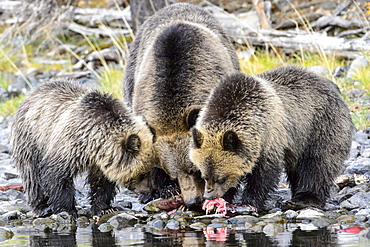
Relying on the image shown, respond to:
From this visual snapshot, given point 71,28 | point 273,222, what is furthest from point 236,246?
point 71,28

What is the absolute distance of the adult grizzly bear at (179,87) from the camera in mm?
7336

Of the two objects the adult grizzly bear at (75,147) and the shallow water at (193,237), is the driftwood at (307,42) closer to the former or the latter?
the adult grizzly bear at (75,147)

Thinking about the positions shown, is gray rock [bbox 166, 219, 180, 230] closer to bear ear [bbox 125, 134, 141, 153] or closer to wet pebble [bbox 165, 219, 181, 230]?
wet pebble [bbox 165, 219, 181, 230]

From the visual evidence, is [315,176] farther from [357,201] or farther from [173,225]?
[173,225]

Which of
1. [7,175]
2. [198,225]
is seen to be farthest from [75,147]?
[7,175]

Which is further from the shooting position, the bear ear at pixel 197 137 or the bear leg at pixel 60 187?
the bear leg at pixel 60 187

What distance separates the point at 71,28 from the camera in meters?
16.8

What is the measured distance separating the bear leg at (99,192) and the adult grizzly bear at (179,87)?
2.31ft

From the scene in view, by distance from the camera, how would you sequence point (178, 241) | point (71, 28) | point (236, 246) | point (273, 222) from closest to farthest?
point (236, 246) → point (178, 241) → point (273, 222) → point (71, 28)

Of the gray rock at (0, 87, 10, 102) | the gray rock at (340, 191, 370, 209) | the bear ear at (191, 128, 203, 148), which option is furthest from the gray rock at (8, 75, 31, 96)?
the gray rock at (340, 191, 370, 209)

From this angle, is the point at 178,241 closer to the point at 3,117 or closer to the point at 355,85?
the point at 355,85

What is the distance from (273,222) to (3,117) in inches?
346

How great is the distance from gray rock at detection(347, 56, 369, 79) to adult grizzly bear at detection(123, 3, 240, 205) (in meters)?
3.59

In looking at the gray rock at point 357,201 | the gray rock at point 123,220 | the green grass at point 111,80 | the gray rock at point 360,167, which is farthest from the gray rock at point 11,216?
the green grass at point 111,80
